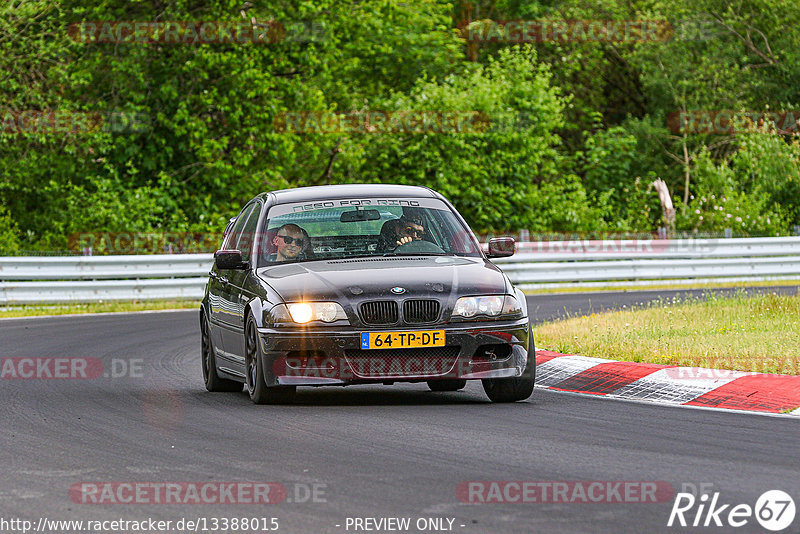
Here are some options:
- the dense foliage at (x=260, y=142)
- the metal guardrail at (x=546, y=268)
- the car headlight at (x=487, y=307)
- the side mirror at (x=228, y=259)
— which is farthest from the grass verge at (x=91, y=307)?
the car headlight at (x=487, y=307)

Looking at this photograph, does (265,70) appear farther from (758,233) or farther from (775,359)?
(775,359)

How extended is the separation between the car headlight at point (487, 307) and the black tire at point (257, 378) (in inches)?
54.5

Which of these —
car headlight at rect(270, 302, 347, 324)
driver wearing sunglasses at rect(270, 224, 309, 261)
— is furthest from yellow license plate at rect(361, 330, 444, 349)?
driver wearing sunglasses at rect(270, 224, 309, 261)

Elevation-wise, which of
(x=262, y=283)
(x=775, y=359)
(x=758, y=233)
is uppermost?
(x=262, y=283)

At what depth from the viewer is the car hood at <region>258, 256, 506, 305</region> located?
32.5ft

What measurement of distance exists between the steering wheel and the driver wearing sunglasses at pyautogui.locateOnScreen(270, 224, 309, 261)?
71 centimetres

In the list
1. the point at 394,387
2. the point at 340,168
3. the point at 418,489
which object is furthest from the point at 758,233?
the point at 418,489

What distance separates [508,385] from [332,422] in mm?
1602

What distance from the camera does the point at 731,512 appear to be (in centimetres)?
608

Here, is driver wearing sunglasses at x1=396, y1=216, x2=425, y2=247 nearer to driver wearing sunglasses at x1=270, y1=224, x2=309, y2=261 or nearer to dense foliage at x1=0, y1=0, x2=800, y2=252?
driver wearing sunglasses at x1=270, y1=224, x2=309, y2=261

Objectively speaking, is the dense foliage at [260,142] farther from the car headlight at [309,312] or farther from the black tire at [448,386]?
the car headlight at [309,312]

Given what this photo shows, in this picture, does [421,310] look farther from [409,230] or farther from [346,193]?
[346,193]

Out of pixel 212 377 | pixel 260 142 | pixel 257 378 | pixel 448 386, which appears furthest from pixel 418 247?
pixel 260 142

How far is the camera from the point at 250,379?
10.6 meters
